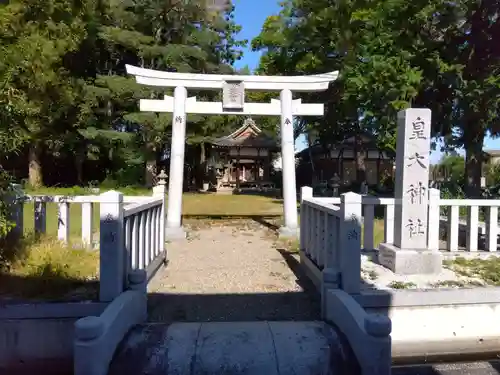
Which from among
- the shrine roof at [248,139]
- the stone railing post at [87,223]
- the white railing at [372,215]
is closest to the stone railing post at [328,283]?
the white railing at [372,215]

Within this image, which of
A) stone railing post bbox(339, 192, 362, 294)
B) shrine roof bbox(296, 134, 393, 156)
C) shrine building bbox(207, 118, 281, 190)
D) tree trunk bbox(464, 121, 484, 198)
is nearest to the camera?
stone railing post bbox(339, 192, 362, 294)

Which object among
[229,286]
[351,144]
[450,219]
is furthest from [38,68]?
[351,144]

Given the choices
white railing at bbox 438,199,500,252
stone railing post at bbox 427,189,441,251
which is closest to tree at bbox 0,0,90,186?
stone railing post at bbox 427,189,441,251

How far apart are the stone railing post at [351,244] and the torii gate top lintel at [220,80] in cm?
606

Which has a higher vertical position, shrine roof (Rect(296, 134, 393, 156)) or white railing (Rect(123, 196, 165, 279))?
shrine roof (Rect(296, 134, 393, 156))

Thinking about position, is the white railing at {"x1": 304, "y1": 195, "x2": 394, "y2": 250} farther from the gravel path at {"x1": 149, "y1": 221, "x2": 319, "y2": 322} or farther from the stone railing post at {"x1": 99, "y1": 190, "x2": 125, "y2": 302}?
the stone railing post at {"x1": 99, "y1": 190, "x2": 125, "y2": 302}

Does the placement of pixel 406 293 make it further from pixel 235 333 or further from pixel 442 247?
pixel 442 247

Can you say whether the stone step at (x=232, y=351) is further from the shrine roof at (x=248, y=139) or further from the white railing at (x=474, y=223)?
the shrine roof at (x=248, y=139)

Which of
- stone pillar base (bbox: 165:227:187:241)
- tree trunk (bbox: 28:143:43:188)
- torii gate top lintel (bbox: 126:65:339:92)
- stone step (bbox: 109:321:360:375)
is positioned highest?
torii gate top lintel (bbox: 126:65:339:92)

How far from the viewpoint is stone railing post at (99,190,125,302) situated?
3.64 m

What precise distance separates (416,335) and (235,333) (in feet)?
6.39

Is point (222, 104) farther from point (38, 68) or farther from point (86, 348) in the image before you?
point (86, 348)

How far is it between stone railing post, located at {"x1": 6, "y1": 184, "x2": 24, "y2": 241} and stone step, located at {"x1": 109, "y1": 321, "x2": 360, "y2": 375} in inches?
89.8

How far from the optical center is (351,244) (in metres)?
3.98
